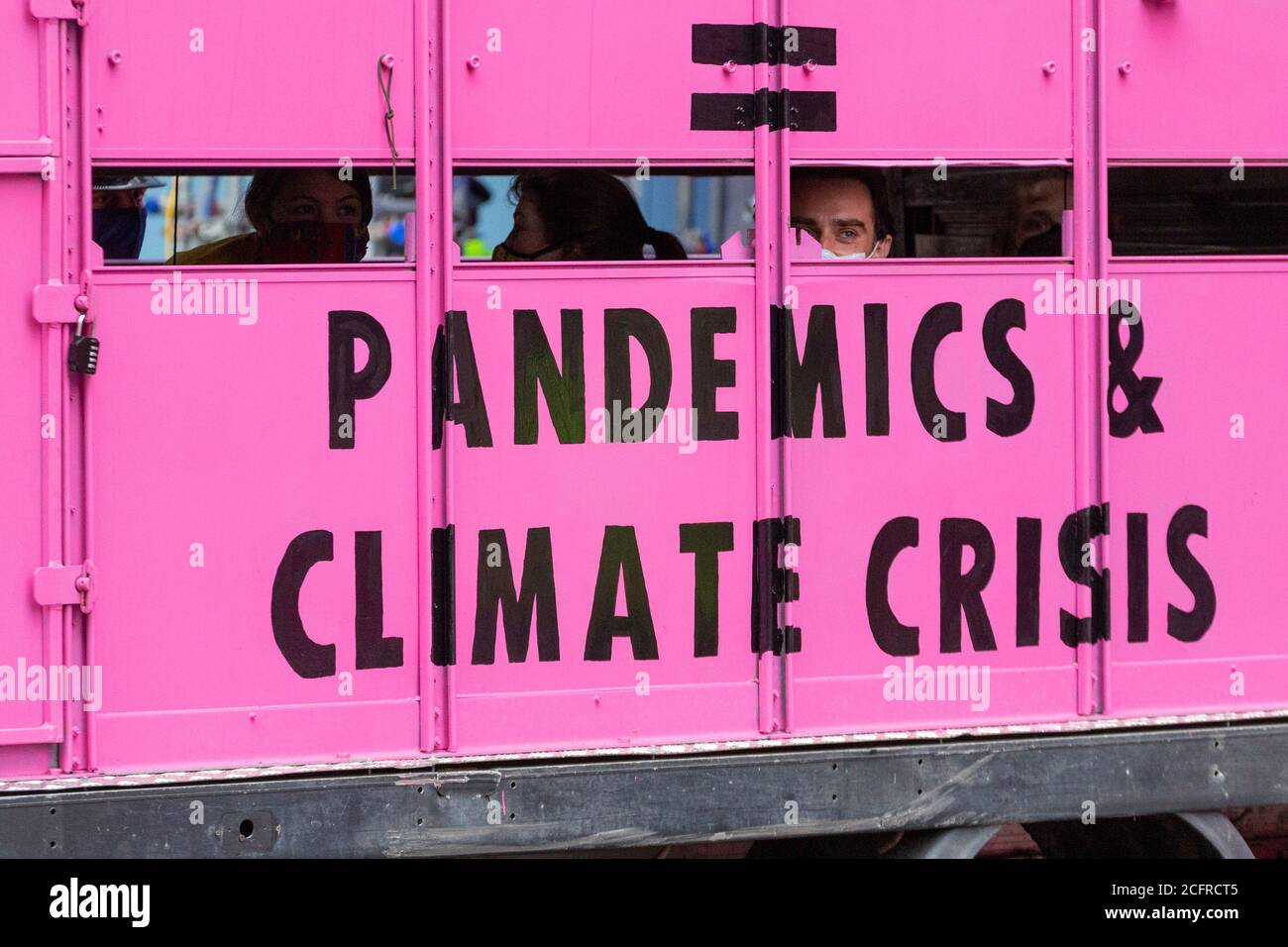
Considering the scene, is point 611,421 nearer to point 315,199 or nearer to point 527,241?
point 527,241

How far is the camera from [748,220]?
367 centimetres

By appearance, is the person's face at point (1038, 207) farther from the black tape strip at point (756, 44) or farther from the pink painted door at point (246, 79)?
the pink painted door at point (246, 79)

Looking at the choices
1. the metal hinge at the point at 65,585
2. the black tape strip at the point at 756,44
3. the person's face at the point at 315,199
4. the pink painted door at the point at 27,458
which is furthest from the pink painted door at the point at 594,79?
the metal hinge at the point at 65,585

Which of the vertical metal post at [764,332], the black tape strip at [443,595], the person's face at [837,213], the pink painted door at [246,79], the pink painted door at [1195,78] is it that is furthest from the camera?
the pink painted door at [1195,78]

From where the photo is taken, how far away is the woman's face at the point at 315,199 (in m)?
3.46

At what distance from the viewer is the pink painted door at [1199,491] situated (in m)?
3.85

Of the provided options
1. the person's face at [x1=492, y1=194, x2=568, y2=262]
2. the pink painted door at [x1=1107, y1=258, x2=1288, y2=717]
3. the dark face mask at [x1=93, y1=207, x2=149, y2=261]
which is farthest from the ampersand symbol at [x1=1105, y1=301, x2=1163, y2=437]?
the dark face mask at [x1=93, y1=207, x2=149, y2=261]

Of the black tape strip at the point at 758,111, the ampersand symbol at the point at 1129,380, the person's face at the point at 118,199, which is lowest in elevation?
the ampersand symbol at the point at 1129,380

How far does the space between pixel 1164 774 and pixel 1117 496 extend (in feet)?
2.58

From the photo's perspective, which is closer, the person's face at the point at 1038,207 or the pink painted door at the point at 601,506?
the pink painted door at the point at 601,506

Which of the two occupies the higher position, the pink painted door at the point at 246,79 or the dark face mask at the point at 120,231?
the pink painted door at the point at 246,79

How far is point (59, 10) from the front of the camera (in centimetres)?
330

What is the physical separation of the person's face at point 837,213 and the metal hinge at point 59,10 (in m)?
1.87

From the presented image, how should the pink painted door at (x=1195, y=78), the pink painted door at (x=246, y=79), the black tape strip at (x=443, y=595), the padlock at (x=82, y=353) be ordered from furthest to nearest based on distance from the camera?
1. the pink painted door at (x=1195, y=78)
2. the black tape strip at (x=443, y=595)
3. the pink painted door at (x=246, y=79)
4. the padlock at (x=82, y=353)
